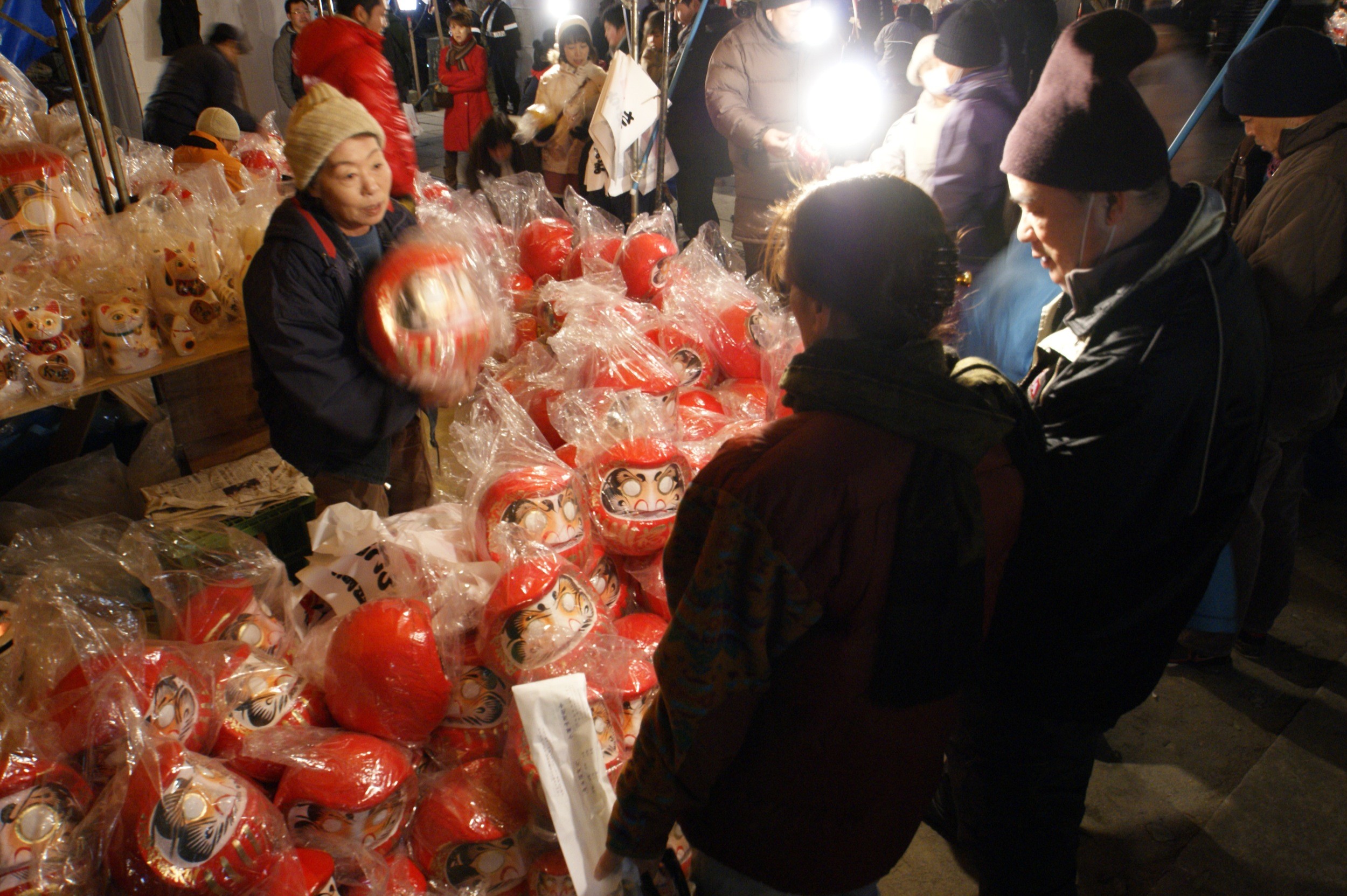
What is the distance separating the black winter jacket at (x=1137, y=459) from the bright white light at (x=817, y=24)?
10.1ft

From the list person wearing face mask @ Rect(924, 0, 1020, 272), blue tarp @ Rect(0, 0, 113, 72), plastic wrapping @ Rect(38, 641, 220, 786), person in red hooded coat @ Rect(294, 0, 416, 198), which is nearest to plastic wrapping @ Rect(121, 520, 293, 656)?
plastic wrapping @ Rect(38, 641, 220, 786)

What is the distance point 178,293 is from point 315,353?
0.98 meters

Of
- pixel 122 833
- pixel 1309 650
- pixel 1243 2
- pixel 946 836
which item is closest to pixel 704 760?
pixel 122 833

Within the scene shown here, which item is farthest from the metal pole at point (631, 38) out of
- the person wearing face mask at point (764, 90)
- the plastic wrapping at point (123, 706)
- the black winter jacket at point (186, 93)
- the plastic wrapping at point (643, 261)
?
the plastic wrapping at point (123, 706)

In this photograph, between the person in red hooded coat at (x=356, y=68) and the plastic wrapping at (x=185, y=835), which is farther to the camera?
the person in red hooded coat at (x=356, y=68)

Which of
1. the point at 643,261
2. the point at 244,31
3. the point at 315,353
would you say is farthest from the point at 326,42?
the point at 244,31

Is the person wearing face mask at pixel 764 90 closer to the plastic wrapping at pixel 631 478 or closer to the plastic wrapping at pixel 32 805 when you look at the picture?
the plastic wrapping at pixel 631 478

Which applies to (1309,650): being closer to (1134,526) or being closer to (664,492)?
(1134,526)

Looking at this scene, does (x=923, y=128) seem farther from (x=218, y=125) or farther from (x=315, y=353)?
(x=218, y=125)

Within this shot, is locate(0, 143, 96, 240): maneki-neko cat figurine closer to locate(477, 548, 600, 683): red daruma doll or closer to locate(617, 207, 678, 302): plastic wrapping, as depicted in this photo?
locate(617, 207, 678, 302): plastic wrapping

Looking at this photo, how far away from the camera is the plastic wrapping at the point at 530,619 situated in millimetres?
1648

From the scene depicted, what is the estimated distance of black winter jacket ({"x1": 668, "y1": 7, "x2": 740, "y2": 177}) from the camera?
17.7ft

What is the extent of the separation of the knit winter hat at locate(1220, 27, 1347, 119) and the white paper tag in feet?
9.28

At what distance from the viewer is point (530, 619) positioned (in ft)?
5.43
